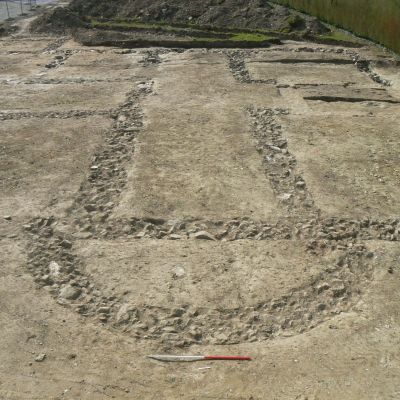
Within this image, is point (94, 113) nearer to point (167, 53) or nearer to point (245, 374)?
point (167, 53)

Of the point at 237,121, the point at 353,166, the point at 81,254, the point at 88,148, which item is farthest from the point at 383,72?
the point at 81,254

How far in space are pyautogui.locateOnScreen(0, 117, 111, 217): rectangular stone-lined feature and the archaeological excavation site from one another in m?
0.04

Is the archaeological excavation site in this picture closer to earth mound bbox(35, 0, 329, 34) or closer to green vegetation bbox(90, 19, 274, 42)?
green vegetation bbox(90, 19, 274, 42)

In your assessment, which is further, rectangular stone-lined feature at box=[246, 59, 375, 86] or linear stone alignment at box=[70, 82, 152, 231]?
rectangular stone-lined feature at box=[246, 59, 375, 86]

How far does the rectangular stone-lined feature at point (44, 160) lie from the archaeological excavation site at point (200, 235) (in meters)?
0.04

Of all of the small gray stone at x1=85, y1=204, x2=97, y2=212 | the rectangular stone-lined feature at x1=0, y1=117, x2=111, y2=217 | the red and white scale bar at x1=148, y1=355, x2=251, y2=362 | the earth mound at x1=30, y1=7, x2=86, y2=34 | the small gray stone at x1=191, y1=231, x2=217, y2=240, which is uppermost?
the red and white scale bar at x1=148, y1=355, x2=251, y2=362

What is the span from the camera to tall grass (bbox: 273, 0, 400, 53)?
15664 mm

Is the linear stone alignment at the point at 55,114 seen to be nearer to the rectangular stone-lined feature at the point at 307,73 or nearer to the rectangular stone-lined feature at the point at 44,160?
→ the rectangular stone-lined feature at the point at 44,160

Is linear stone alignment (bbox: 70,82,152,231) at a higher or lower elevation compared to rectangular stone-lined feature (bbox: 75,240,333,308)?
lower

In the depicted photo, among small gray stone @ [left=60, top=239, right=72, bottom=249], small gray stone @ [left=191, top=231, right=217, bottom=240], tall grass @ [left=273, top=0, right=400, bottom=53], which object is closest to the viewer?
small gray stone @ [left=60, top=239, right=72, bottom=249]

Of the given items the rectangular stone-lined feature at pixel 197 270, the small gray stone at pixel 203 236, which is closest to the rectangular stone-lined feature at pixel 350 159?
the rectangular stone-lined feature at pixel 197 270

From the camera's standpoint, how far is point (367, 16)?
1723 centimetres

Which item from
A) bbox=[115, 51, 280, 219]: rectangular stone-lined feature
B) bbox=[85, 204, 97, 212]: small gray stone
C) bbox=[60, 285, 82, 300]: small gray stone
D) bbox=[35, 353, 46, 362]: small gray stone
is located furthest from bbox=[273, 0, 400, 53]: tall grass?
bbox=[35, 353, 46, 362]: small gray stone

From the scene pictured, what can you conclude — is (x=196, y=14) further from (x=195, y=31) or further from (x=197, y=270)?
(x=197, y=270)
